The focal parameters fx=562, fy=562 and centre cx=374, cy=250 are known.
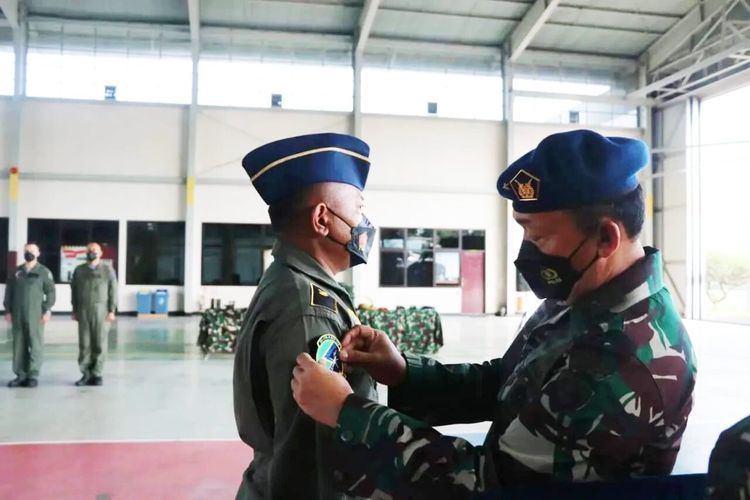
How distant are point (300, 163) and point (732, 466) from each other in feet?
3.15

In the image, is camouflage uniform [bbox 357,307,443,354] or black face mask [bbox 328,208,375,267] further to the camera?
camouflage uniform [bbox 357,307,443,354]

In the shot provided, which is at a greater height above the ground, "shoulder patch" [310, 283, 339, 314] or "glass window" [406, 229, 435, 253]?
"glass window" [406, 229, 435, 253]

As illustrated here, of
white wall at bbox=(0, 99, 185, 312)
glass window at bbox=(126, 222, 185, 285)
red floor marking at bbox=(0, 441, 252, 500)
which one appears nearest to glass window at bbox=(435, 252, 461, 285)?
glass window at bbox=(126, 222, 185, 285)

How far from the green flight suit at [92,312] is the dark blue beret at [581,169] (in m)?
6.82

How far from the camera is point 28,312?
21.8 feet

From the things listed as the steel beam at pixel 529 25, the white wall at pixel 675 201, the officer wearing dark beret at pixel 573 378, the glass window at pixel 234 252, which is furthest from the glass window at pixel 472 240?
the officer wearing dark beret at pixel 573 378

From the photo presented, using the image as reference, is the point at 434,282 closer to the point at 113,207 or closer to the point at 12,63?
the point at 113,207

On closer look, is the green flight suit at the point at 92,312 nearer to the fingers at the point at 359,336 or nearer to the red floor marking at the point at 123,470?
the red floor marking at the point at 123,470

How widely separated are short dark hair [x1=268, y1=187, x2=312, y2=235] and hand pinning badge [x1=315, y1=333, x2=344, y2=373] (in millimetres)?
318

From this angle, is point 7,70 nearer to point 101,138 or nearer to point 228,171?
point 101,138

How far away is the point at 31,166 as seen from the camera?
14133 mm

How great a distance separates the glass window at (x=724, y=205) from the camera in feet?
48.2

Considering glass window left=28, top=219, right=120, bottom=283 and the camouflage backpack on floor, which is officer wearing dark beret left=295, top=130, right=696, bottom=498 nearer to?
the camouflage backpack on floor

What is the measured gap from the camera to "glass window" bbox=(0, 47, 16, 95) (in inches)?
561
